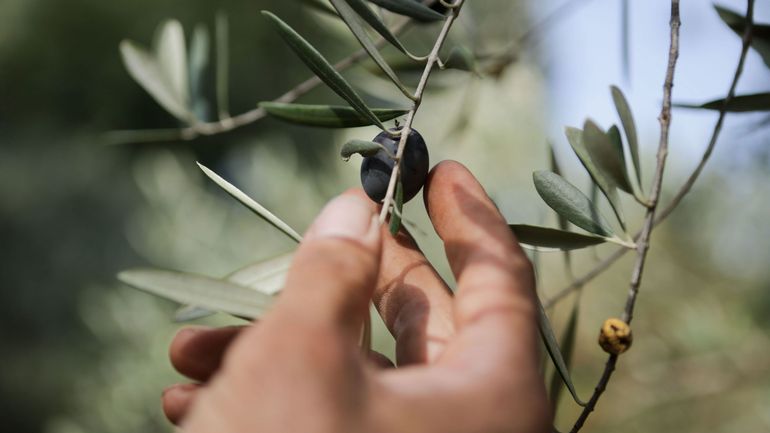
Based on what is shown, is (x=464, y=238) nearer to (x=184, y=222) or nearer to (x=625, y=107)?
(x=625, y=107)

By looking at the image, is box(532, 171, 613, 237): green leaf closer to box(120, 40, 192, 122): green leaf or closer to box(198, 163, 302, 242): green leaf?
box(198, 163, 302, 242): green leaf

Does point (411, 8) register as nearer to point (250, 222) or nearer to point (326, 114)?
point (326, 114)

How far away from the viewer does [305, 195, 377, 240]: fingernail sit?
27cm

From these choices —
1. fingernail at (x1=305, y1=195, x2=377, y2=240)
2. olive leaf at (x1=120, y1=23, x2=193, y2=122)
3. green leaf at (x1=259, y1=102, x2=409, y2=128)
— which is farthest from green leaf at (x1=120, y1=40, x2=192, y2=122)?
fingernail at (x1=305, y1=195, x2=377, y2=240)

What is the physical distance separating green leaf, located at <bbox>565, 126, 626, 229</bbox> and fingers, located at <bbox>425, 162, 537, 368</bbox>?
0.27ft

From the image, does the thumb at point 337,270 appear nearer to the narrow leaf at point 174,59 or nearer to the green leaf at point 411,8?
the green leaf at point 411,8

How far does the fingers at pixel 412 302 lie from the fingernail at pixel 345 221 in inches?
2.8

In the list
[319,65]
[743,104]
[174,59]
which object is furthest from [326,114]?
[174,59]

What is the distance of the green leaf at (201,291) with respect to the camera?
0.26 meters

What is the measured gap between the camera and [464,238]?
0.32m

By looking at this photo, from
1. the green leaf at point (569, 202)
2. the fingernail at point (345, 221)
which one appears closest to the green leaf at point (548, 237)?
the green leaf at point (569, 202)

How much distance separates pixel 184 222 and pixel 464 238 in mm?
2106

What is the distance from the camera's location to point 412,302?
39cm

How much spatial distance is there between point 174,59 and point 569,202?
502 millimetres
